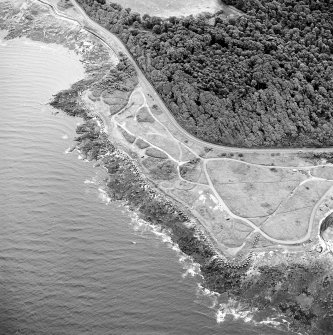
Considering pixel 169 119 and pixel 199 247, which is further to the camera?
pixel 169 119

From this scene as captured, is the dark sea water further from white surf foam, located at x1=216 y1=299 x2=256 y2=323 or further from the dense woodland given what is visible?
the dense woodland

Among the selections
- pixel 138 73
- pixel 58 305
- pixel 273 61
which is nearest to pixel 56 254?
pixel 58 305

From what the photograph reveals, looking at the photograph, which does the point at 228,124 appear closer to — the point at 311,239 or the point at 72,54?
the point at 311,239

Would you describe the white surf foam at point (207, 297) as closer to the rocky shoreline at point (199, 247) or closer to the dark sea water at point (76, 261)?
the dark sea water at point (76, 261)

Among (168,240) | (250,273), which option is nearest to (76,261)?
(168,240)

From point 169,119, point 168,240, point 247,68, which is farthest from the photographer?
point 247,68

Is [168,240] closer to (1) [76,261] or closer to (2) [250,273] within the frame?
(2) [250,273]

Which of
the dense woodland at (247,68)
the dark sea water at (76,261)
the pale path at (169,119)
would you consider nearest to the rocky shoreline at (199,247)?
the pale path at (169,119)
